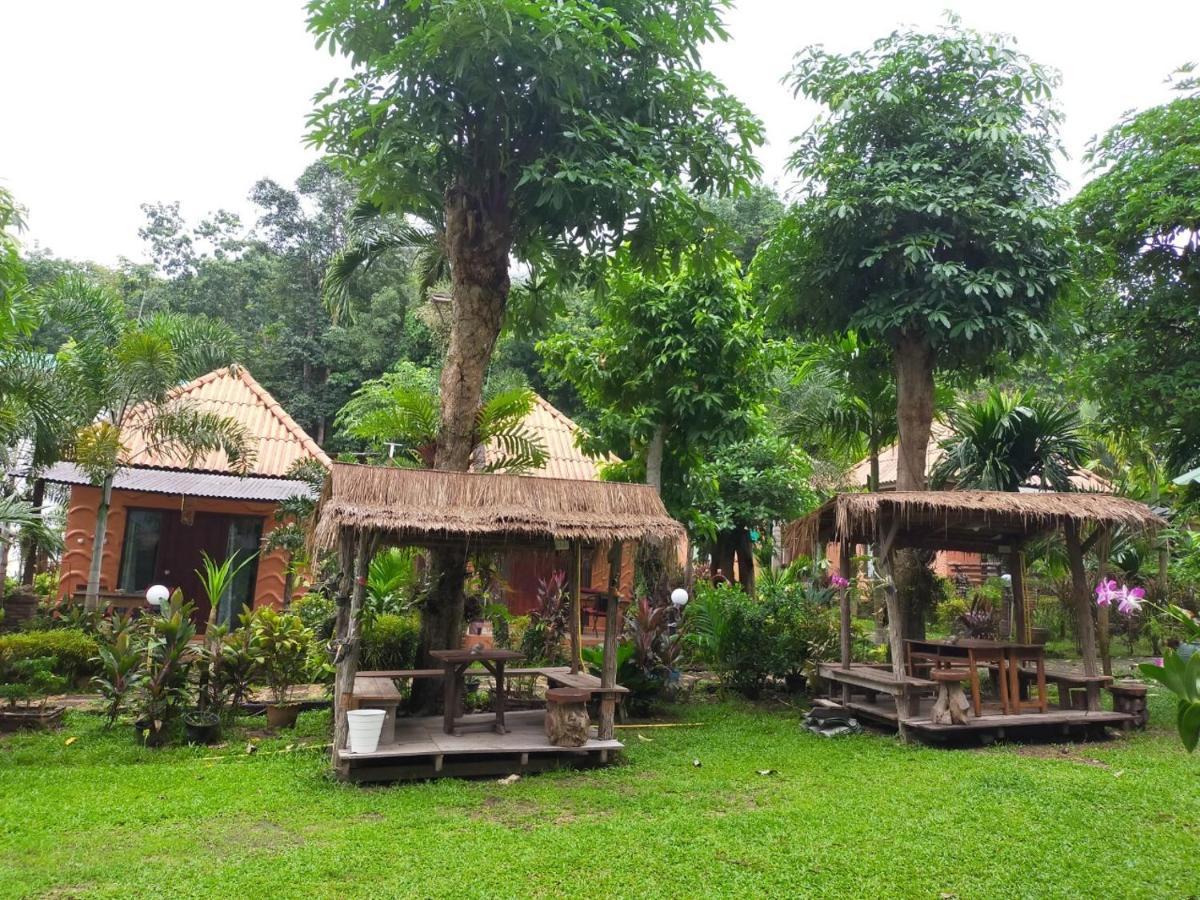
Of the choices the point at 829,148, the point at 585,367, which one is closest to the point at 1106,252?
the point at 829,148

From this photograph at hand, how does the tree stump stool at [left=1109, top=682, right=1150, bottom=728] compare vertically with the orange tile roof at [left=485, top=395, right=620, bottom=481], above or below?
below

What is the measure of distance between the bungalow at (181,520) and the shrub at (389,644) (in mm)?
3671

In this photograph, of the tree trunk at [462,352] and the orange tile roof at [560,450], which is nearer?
the tree trunk at [462,352]

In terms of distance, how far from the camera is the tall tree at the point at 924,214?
9992 millimetres

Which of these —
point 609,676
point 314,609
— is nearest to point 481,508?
point 609,676

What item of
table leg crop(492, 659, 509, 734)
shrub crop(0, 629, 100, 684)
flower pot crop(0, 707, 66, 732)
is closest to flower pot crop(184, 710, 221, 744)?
flower pot crop(0, 707, 66, 732)

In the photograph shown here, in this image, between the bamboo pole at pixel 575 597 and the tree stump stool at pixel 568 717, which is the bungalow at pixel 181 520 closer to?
the bamboo pole at pixel 575 597

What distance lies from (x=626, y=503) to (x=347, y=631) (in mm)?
2710

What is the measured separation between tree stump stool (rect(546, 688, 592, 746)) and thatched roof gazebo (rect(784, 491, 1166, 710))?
3.37 meters

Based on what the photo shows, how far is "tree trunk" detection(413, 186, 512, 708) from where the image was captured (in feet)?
28.8

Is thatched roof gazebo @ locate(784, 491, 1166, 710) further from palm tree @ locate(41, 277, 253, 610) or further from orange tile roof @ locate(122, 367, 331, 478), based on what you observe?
orange tile roof @ locate(122, 367, 331, 478)

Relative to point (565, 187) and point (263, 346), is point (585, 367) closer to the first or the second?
point (565, 187)

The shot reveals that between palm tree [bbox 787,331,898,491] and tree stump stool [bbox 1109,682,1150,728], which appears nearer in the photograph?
tree stump stool [bbox 1109,682,1150,728]

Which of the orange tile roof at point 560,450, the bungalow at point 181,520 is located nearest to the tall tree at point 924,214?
the orange tile roof at point 560,450
